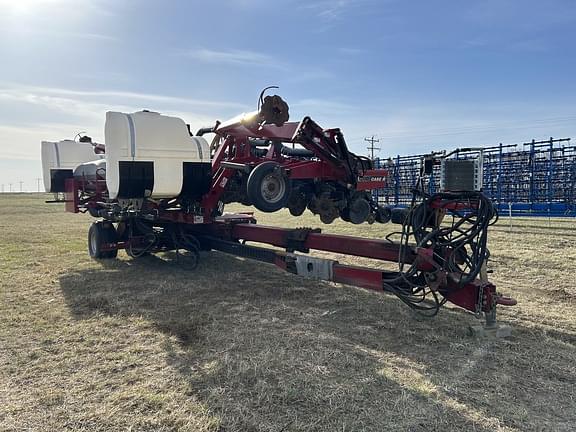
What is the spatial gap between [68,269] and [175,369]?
15.4 ft

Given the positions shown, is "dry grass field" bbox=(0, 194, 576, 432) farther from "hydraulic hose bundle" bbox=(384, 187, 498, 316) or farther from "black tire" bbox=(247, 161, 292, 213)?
"black tire" bbox=(247, 161, 292, 213)

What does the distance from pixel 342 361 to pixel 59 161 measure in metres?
7.97

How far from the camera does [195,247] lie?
7.30 meters

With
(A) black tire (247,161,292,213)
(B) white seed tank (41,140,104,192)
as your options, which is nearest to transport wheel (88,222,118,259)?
(B) white seed tank (41,140,104,192)

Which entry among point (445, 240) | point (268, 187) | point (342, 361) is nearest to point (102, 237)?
point (268, 187)

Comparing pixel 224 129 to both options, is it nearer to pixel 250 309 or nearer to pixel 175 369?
pixel 250 309

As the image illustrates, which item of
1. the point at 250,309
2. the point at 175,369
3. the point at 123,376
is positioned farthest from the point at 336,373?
the point at 250,309

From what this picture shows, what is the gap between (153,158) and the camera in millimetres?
5914

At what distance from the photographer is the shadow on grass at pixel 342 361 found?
283cm

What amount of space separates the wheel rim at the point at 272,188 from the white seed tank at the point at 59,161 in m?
5.11

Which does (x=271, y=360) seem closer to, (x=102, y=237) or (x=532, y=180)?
(x=102, y=237)

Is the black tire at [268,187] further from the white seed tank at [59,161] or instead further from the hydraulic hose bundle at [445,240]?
the white seed tank at [59,161]

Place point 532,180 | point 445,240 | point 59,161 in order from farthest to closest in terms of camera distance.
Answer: point 532,180 → point 59,161 → point 445,240

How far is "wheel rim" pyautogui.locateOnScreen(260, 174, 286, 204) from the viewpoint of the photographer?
579 cm
